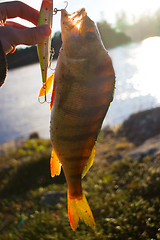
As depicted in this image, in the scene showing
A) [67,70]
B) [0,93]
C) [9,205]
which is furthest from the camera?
[0,93]

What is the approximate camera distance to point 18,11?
2.98 metres

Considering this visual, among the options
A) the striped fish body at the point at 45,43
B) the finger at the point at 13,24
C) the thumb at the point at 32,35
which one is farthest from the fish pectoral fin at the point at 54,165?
the finger at the point at 13,24

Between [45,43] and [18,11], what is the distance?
0.91m

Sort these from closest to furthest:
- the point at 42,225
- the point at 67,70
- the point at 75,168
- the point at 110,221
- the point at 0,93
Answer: the point at 67,70, the point at 75,168, the point at 110,221, the point at 42,225, the point at 0,93

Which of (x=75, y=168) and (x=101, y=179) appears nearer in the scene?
(x=75, y=168)

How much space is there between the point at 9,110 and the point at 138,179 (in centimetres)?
3110

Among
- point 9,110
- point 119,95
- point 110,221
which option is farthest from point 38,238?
point 9,110

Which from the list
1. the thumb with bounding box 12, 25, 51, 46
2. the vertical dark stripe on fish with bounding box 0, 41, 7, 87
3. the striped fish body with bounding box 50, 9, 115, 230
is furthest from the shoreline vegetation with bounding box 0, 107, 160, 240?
the vertical dark stripe on fish with bounding box 0, 41, 7, 87

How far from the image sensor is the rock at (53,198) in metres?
6.69

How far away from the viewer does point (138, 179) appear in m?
6.52

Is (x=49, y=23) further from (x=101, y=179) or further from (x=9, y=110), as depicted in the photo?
(x=9, y=110)

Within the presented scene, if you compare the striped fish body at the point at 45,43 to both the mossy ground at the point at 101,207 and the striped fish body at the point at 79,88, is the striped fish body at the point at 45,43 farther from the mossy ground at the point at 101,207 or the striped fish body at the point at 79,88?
the mossy ground at the point at 101,207

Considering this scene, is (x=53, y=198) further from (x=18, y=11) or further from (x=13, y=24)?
(x=18, y=11)

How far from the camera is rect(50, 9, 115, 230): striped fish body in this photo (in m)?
1.98
